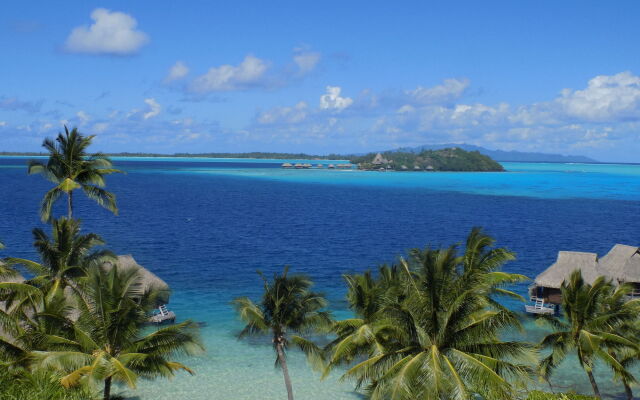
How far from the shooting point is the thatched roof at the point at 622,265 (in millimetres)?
40844

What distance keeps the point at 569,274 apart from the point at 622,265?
5608 mm

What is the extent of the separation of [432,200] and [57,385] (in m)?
112

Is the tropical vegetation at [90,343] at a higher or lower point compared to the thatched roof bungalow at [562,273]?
higher

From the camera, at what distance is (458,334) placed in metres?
17.8

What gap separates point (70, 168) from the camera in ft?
95.6

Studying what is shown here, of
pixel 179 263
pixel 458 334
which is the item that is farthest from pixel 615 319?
pixel 179 263

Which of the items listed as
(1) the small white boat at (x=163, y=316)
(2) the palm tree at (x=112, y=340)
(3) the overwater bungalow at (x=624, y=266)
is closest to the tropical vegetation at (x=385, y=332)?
(2) the palm tree at (x=112, y=340)

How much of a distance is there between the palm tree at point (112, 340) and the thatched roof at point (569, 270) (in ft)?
97.2

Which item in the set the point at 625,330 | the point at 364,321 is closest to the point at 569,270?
the point at 625,330

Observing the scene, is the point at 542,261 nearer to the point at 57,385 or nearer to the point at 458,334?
the point at 458,334

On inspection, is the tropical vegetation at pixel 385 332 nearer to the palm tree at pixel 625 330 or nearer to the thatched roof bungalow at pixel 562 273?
the palm tree at pixel 625 330

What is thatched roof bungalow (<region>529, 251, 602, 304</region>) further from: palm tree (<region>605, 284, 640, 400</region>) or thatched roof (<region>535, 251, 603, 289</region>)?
palm tree (<region>605, 284, 640, 400</region>)

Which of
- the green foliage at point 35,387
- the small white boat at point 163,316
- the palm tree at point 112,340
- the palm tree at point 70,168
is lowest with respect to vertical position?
the small white boat at point 163,316

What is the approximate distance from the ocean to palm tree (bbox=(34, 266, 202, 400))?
8.58 metres
